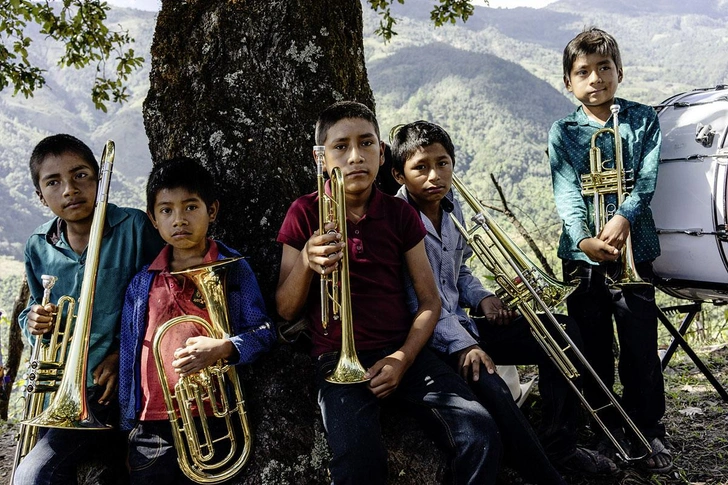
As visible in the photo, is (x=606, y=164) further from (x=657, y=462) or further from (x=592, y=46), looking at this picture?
(x=657, y=462)

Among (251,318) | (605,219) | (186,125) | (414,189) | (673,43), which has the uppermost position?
(673,43)

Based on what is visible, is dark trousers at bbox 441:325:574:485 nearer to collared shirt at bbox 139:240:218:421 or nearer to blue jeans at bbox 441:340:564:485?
blue jeans at bbox 441:340:564:485

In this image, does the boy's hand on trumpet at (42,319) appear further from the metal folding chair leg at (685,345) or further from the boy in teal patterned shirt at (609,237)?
the metal folding chair leg at (685,345)

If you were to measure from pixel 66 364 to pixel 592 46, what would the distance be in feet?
9.52

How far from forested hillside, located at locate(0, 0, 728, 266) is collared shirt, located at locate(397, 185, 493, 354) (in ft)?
82.1

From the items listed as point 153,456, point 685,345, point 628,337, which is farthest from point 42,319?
point 685,345

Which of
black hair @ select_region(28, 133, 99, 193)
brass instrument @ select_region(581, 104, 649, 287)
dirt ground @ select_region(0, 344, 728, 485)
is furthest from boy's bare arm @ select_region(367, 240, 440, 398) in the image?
black hair @ select_region(28, 133, 99, 193)

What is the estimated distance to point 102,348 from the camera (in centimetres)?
275

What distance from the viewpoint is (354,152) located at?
9.01 feet

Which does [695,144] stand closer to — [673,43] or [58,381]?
[58,381]

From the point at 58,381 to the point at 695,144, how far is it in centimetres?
343

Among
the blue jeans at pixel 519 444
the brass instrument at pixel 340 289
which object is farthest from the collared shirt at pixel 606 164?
the brass instrument at pixel 340 289

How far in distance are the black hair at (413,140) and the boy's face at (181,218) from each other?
0.97 meters

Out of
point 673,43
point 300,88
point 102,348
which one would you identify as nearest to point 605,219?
point 300,88
